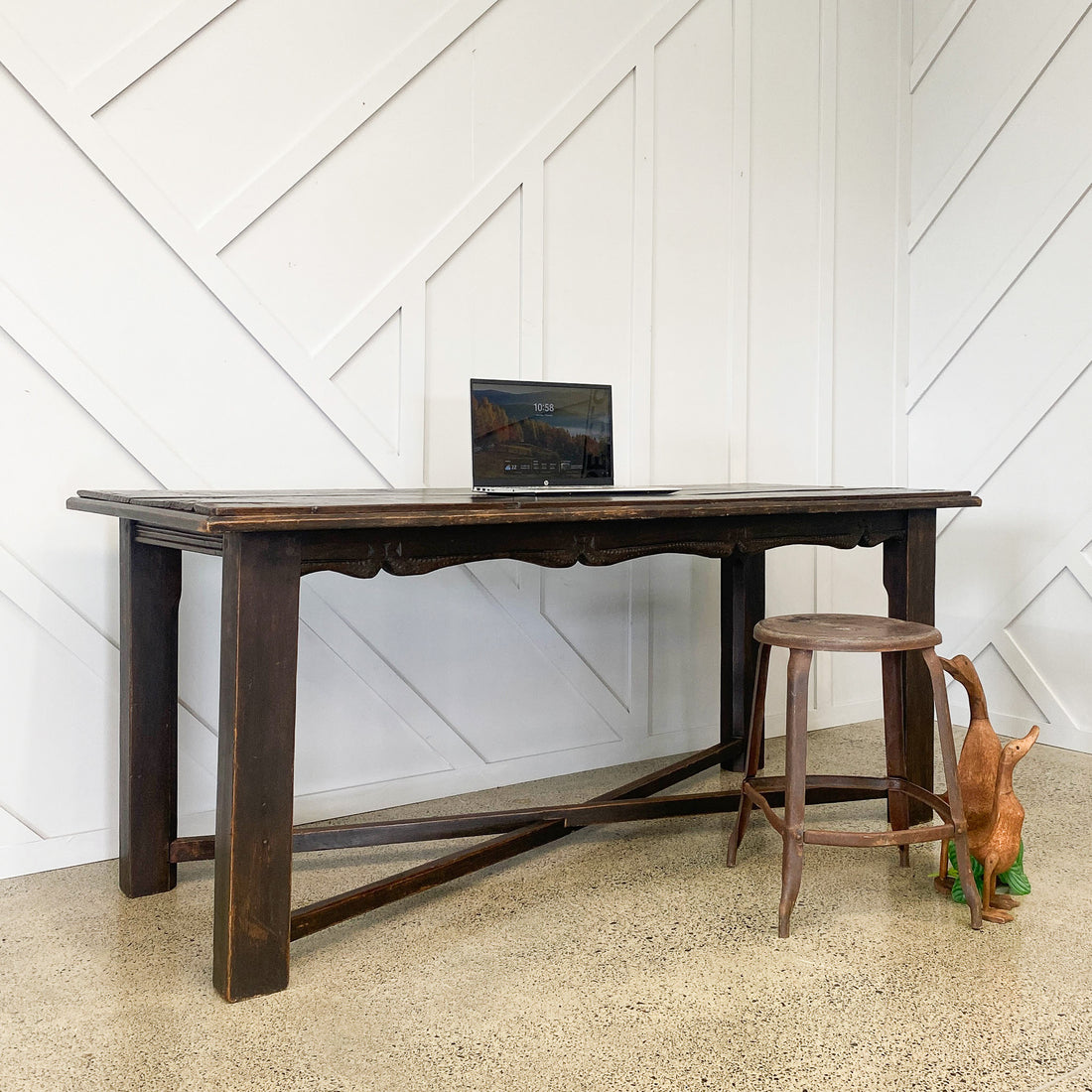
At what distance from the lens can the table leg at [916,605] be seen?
2533mm

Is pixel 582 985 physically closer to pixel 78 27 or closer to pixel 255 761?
pixel 255 761

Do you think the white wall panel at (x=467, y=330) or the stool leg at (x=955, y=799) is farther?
the white wall panel at (x=467, y=330)

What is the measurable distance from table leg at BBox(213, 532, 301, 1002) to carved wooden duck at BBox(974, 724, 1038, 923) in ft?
4.42

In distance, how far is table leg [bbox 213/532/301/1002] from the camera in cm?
166

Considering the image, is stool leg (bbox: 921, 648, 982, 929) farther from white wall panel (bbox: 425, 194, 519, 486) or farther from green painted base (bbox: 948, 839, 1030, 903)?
white wall panel (bbox: 425, 194, 519, 486)

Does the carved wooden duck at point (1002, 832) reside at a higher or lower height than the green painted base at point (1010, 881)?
higher

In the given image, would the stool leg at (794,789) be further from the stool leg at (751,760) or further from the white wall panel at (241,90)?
the white wall panel at (241,90)

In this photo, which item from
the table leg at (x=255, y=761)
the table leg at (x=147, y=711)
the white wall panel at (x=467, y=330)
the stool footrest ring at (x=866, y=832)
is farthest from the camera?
the white wall panel at (x=467, y=330)

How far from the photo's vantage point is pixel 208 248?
2.41 meters

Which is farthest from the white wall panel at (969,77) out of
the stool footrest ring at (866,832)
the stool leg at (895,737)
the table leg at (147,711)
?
the table leg at (147,711)

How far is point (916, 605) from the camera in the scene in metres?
2.54

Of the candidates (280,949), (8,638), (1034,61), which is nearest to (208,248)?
(8,638)

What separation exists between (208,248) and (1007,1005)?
88.0 inches

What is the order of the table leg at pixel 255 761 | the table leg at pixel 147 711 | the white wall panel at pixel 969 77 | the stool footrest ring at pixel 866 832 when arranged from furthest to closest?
the white wall panel at pixel 969 77
the table leg at pixel 147 711
the stool footrest ring at pixel 866 832
the table leg at pixel 255 761
